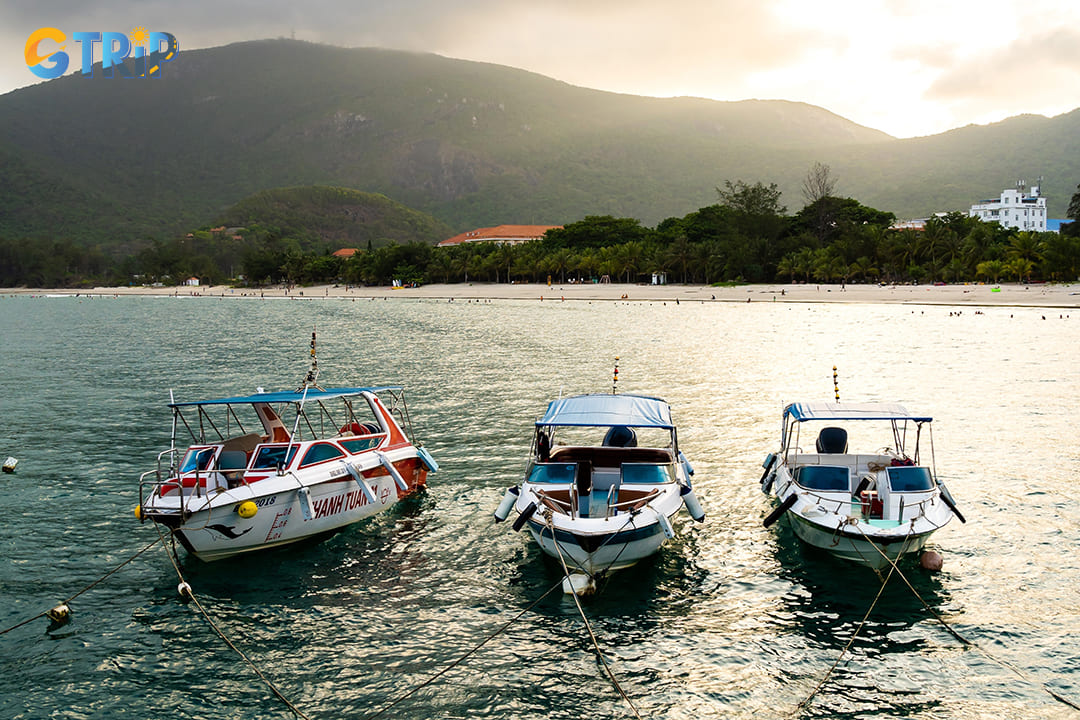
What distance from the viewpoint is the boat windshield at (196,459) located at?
16266 mm

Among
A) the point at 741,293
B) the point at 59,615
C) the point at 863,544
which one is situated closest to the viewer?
the point at 59,615

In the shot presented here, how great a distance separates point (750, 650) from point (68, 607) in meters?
12.2

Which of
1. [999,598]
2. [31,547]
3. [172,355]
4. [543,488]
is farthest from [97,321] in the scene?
[999,598]

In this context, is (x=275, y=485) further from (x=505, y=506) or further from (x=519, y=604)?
(x=519, y=604)

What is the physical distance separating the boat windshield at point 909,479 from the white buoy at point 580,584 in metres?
6.49

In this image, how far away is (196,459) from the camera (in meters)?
16.5

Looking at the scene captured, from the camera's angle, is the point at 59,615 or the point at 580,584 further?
the point at 580,584

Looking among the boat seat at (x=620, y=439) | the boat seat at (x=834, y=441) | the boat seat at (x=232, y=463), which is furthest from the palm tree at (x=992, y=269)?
the boat seat at (x=232, y=463)

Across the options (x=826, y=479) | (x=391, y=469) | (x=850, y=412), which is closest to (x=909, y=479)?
(x=826, y=479)

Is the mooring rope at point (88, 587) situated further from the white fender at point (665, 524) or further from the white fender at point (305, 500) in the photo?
the white fender at point (665, 524)

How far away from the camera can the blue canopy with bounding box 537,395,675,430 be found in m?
16.7

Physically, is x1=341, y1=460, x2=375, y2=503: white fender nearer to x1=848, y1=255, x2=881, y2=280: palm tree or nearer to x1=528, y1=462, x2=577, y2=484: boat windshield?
x1=528, y1=462, x2=577, y2=484: boat windshield

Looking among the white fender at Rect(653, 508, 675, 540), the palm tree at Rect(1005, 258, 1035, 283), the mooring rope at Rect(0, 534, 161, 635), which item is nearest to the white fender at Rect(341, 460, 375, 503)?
the mooring rope at Rect(0, 534, 161, 635)

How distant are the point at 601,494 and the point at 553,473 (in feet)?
4.31
